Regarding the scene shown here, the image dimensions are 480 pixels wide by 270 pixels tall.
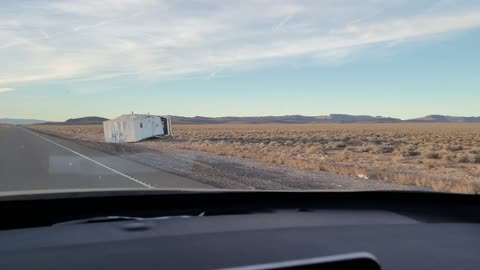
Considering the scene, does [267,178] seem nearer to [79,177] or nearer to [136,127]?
[79,177]

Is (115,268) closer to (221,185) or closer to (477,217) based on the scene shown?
(477,217)

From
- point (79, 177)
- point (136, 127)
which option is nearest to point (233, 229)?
point (79, 177)

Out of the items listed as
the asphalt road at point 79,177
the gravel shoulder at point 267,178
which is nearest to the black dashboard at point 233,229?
the asphalt road at point 79,177

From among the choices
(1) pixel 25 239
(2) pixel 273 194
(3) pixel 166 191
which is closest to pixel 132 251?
(1) pixel 25 239

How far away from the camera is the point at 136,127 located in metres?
50.0

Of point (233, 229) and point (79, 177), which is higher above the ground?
point (233, 229)

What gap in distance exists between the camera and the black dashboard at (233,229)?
2.30 meters

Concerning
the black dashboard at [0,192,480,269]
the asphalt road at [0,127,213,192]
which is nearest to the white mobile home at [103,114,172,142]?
the asphalt road at [0,127,213,192]

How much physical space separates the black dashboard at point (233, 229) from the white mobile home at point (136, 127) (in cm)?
4696

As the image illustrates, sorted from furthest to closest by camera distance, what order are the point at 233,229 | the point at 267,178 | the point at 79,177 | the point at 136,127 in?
the point at 136,127 → the point at 267,178 → the point at 79,177 → the point at 233,229

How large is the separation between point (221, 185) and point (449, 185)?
614 centimetres

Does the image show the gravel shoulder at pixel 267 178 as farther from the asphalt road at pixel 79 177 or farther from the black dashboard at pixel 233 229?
the black dashboard at pixel 233 229

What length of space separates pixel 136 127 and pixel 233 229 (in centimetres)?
4808

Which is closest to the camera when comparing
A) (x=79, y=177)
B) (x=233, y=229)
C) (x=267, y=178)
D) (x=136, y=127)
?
(x=233, y=229)
